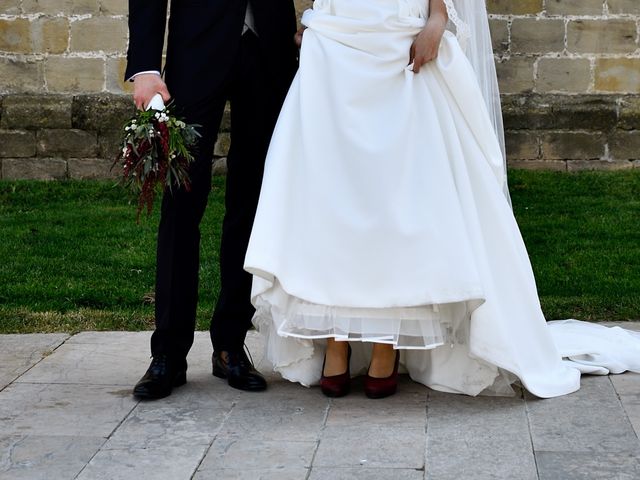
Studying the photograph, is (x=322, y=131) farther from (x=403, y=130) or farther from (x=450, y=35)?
(x=450, y=35)

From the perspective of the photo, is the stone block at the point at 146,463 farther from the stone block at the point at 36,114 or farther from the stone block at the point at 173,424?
the stone block at the point at 36,114

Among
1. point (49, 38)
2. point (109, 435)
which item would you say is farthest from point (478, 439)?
point (49, 38)

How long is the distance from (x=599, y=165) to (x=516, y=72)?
110 cm

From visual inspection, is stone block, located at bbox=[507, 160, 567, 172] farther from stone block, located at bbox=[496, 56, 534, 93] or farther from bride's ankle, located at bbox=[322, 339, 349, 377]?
bride's ankle, located at bbox=[322, 339, 349, 377]

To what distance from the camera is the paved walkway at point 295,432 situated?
A: 3.40 meters

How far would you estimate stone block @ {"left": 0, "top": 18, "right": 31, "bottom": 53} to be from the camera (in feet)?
33.4

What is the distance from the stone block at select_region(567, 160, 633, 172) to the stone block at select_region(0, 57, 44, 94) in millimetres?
4764

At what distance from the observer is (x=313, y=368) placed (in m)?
4.33

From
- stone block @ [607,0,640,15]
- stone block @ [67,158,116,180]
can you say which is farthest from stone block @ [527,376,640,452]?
stone block @ [67,158,116,180]

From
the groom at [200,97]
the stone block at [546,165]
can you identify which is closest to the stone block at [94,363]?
the groom at [200,97]

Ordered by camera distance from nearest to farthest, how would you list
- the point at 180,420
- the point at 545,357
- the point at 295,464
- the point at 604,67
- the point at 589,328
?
the point at 295,464 < the point at 180,420 < the point at 545,357 < the point at 589,328 < the point at 604,67

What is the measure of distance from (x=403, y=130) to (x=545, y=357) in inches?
39.1

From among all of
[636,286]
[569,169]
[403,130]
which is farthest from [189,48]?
[569,169]

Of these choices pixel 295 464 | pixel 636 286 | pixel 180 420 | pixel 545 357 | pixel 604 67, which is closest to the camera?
pixel 295 464
